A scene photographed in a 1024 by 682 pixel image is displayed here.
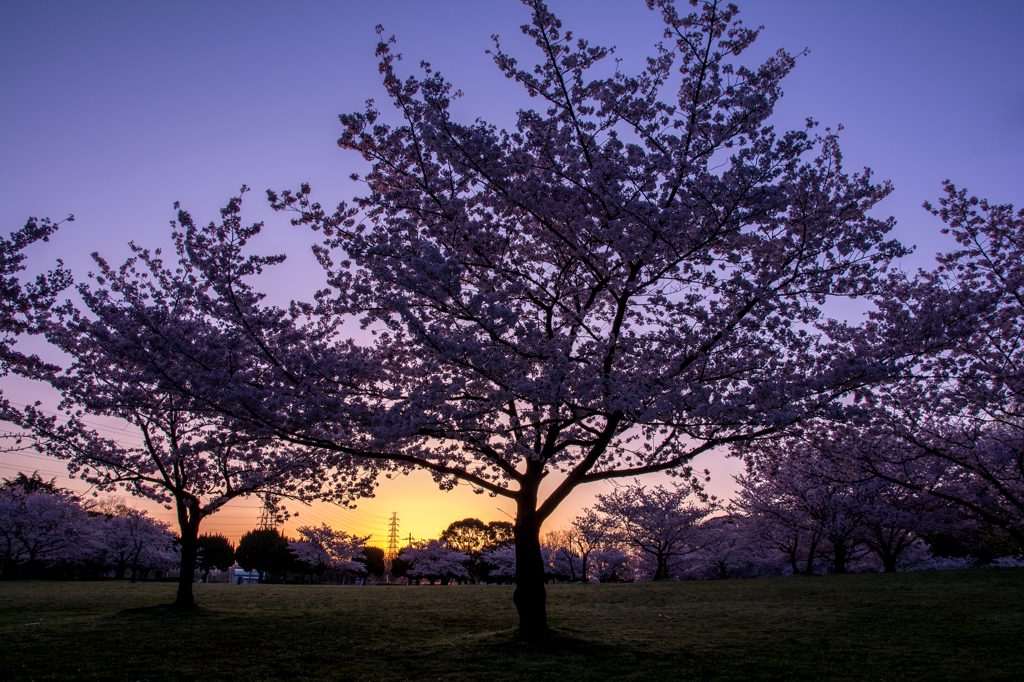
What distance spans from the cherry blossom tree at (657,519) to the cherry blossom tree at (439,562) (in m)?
27.0

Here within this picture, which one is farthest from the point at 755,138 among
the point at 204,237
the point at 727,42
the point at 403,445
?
the point at 204,237

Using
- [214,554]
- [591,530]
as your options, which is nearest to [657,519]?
[591,530]

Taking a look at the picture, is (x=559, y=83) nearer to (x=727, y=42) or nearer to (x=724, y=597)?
(x=727, y=42)

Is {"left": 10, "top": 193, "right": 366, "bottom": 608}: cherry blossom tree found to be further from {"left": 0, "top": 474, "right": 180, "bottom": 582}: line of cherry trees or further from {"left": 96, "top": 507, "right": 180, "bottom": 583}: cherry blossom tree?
{"left": 96, "top": 507, "right": 180, "bottom": 583}: cherry blossom tree

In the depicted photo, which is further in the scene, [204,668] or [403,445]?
[403,445]

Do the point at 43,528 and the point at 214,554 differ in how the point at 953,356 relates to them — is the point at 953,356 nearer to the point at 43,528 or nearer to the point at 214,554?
the point at 43,528

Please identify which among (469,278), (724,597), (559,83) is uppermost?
(559,83)

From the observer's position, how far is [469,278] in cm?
1154

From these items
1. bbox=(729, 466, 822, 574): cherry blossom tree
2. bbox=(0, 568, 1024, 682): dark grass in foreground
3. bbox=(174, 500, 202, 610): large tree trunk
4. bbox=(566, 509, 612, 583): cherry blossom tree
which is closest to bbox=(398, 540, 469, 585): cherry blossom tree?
bbox=(566, 509, 612, 583): cherry blossom tree

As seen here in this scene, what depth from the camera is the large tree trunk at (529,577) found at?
441 inches

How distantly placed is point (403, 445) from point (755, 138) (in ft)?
30.1

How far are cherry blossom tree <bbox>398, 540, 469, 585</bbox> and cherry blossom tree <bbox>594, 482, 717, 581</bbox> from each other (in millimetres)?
27001

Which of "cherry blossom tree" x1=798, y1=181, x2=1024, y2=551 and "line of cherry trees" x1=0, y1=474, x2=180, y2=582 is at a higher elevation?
"cherry blossom tree" x1=798, y1=181, x2=1024, y2=551

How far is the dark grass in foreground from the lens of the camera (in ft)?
27.6
